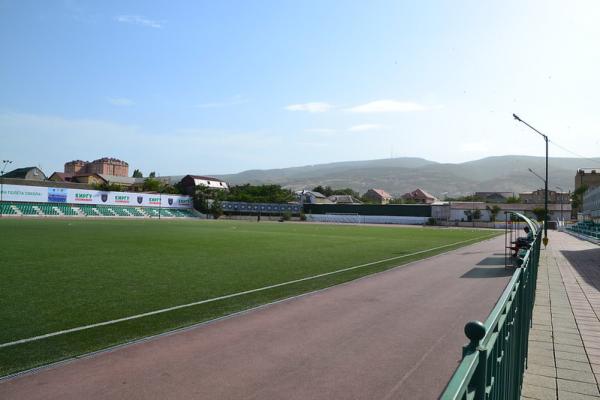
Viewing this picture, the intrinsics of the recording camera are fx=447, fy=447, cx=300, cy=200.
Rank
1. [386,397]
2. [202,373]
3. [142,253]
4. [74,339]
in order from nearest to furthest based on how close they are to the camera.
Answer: [386,397]
[202,373]
[74,339]
[142,253]

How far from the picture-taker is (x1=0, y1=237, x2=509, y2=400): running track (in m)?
5.08

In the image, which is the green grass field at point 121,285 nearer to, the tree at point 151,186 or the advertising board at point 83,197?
the advertising board at point 83,197

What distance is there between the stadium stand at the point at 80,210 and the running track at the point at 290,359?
64.6m

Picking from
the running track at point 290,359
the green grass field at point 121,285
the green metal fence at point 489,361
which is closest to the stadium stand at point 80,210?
the green grass field at point 121,285

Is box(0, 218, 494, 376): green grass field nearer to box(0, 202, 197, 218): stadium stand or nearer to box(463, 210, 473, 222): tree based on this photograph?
box(0, 202, 197, 218): stadium stand

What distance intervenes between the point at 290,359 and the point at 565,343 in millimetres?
4351

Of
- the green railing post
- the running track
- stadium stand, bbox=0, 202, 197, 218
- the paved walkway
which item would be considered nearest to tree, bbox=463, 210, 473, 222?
stadium stand, bbox=0, 202, 197, 218

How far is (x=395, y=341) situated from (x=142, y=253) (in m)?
15.5

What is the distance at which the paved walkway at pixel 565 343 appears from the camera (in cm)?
514

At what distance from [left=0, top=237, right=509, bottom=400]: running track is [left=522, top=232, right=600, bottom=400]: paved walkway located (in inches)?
42.2

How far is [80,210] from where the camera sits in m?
69.4

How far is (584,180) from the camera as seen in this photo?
5620 inches

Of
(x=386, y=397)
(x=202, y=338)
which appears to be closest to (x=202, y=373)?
(x=202, y=338)

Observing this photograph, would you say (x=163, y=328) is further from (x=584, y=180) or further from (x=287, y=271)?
(x=584, y=180)
